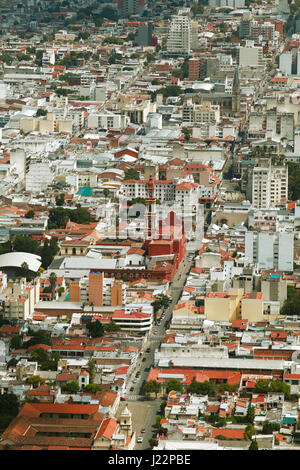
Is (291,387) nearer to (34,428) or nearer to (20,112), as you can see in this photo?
(34,428)

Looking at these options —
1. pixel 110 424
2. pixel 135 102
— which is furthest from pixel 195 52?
pixel 110 424

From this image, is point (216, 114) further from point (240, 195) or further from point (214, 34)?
point (214, 34)

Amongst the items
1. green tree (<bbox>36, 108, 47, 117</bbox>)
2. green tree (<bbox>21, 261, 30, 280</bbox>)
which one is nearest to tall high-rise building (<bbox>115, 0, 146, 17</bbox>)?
green tree (<bbox>36, 108, 47, 117</bbox>)

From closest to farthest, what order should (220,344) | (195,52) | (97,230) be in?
1. (220,344)
2. (97,230)
3. (195,52)

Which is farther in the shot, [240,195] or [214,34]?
[214,34]

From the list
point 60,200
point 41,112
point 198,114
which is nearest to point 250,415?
point 60,200

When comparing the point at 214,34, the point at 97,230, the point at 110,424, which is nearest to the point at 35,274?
the point at 97,230

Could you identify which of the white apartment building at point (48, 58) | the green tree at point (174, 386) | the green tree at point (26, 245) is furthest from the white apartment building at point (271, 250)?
the white apartment building at point (48, 58)

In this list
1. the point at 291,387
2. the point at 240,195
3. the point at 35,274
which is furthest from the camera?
the point at 240,195
